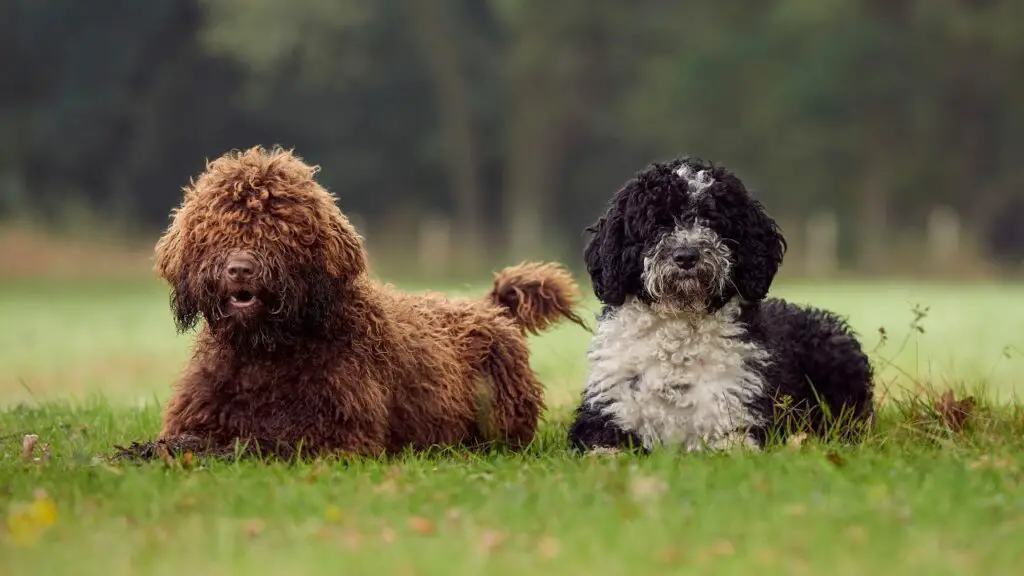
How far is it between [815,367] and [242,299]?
3092mm

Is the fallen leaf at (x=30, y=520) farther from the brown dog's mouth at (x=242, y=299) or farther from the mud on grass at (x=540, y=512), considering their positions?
the brown dog's mouth at (x=242, y=299)

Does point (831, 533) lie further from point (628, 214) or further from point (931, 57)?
point (931, 57)

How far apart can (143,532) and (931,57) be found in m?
43.0

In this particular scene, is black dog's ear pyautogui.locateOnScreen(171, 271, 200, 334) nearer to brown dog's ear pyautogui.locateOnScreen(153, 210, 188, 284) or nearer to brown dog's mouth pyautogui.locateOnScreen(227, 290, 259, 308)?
brown dog's ear pyautogui.locateOnScreen(153, 210, 188, 284)

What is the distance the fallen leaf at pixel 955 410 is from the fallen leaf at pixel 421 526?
3.26 metres

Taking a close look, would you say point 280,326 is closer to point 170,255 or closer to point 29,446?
point 170,255

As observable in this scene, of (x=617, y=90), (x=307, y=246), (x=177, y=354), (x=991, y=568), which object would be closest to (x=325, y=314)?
(x=307, y=246)

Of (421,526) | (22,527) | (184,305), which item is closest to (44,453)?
(184,305)

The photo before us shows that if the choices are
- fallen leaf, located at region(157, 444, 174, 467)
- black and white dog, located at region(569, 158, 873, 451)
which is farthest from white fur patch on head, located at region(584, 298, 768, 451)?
fallen leaf, located at region(157, 444, 174, 467)

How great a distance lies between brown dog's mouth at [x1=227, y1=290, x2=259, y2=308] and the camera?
6.73 m

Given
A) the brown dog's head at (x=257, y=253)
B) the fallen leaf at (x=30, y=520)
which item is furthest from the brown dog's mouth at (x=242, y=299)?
the fallen leaf at (x=30, y=520)

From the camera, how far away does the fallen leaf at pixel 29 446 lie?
7.44m

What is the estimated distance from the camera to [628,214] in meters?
7.05

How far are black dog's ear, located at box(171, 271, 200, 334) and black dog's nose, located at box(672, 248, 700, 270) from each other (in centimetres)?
222
